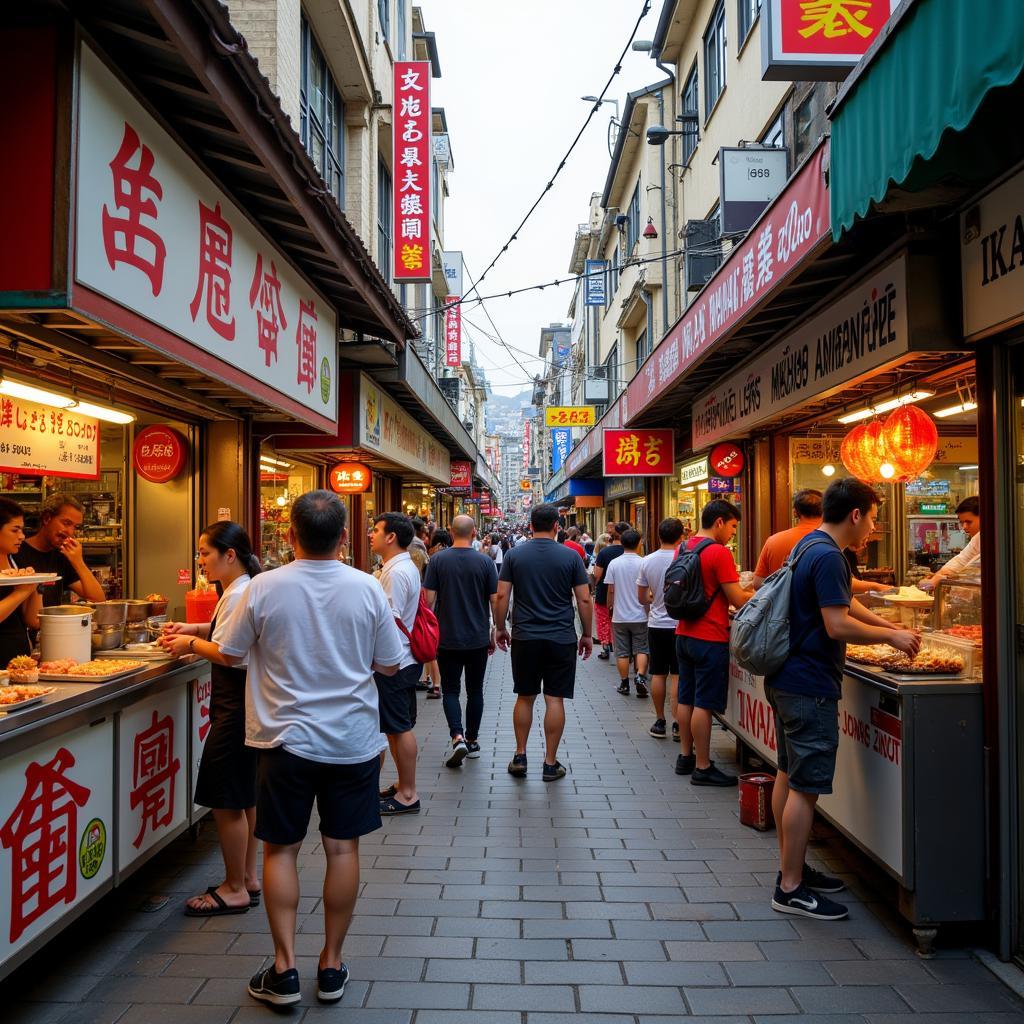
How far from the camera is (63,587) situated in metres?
7.02

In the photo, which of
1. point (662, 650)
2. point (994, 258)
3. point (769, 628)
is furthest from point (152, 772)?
point (994, 258)

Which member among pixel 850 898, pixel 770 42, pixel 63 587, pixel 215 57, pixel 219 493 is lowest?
pixel 850 898

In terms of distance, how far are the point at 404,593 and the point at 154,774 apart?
204cm

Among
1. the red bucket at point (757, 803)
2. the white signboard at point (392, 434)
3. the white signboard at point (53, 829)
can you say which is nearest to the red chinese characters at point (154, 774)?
the white signboard at point (53, 829)

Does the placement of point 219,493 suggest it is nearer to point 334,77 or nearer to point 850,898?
point 850,898

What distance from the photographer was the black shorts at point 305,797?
344cm

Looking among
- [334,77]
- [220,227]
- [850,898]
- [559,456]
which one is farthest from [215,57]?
[559,456]

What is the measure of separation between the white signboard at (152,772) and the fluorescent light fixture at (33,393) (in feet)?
6.76

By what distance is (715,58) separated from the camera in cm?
1538

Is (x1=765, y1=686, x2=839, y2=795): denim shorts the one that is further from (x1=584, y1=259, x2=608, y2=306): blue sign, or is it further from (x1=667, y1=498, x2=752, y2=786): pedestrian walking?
(x1=584, y1=259, x2=608, y2=306): blue sign

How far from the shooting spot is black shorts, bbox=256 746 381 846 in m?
3.44

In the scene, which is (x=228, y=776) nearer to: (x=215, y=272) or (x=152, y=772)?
(x=152, y=772)

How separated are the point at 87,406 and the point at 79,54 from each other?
318 cm

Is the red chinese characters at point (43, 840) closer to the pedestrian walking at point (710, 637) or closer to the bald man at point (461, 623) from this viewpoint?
the bald man at point (461, 623)
